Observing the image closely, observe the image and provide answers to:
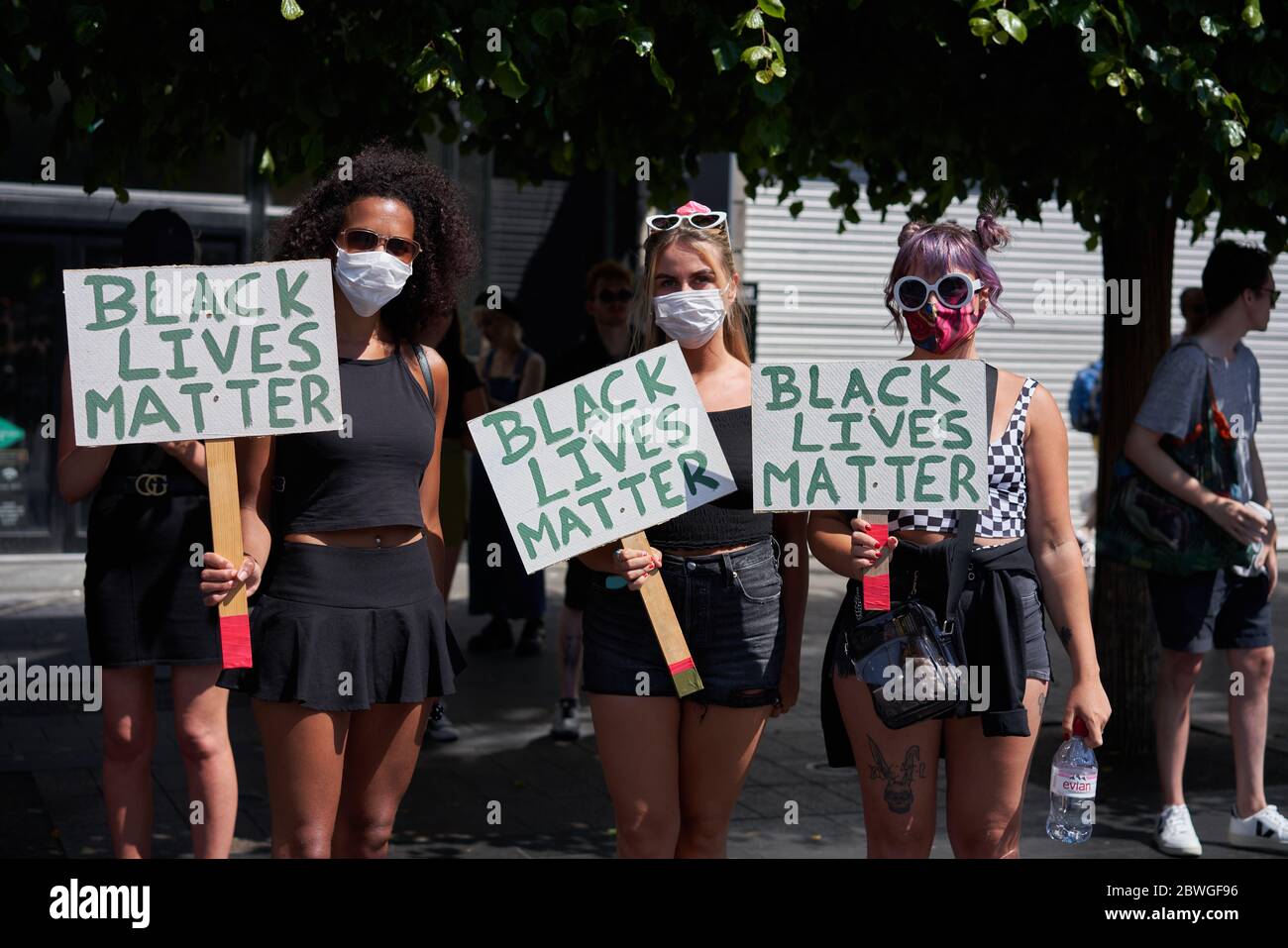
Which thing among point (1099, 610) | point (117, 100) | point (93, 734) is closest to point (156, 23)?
point (117, 100)

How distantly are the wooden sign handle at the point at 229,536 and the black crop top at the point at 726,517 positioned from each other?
3.02 feet

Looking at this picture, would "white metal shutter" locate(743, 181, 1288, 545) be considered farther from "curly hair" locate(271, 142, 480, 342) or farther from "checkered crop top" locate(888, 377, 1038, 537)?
"checkered crop top" locate(888, 377, 1038, 537)

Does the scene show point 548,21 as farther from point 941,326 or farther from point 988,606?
point 988,606

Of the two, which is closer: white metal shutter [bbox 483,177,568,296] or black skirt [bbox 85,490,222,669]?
black skirt [bbox 85,490,222,669]

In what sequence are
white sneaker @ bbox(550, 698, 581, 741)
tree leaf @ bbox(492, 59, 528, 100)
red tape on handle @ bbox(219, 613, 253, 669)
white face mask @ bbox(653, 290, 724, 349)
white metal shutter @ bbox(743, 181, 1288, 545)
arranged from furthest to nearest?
1. white metal shutter @ bbox(743, 181, 1288, 545)
2. white sneaker @ bbox(550, 698, 581, 741)
3. tree leaf @ bbox(492, 59, 528, 100)
4. white face mask @ bbox(653, 290, 724, 349)
5. red tape on handle @ bbox(219, 613, 253, 669)

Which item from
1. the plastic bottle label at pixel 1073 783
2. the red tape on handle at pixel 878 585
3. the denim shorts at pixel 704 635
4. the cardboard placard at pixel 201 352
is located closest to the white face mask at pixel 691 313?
the denim shorts at pixel 704 635

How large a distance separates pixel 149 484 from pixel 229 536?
3.46 feet

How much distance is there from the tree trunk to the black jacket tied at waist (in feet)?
11.3

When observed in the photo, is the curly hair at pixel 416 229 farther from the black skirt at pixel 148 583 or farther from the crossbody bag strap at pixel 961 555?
the crossbody bag strap at pixel 961 555

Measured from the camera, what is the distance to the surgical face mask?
3.38 m

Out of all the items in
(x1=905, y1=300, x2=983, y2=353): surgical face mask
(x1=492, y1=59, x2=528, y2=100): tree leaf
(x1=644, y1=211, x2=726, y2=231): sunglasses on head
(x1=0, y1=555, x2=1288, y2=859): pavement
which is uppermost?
(x1=492, y1=59, x2=528, y2=100): tree leaf

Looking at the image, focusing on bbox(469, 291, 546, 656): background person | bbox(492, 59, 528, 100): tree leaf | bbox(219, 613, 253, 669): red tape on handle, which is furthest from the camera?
bbox(469, 291, 546, 656): background person

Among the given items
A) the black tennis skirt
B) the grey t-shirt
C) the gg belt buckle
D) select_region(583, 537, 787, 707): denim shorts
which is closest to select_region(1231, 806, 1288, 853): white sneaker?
the grey t-shirt
